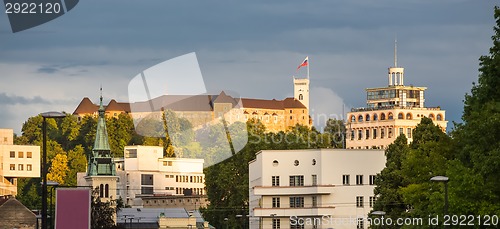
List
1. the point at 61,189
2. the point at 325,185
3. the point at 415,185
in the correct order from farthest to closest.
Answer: the point at 325,185, the point at 415,185, the point at 61,189

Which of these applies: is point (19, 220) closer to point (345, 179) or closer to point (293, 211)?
point (293, 211)

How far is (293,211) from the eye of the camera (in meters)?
166

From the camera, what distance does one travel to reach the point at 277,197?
16775cm

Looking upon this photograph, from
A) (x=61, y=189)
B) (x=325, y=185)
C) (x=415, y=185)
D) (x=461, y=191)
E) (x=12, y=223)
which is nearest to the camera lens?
(x=61, y=189)

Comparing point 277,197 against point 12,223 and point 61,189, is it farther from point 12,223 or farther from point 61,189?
point 61,189

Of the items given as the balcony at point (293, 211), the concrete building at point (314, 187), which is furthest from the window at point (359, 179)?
the balcony at point (293, 211)

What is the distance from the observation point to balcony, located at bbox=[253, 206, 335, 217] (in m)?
163

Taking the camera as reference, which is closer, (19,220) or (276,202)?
(276,202)

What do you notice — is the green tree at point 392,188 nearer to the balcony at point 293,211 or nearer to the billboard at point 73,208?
the balcony at point 293,211

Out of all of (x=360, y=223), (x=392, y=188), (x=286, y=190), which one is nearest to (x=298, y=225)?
(x=286, y=190)

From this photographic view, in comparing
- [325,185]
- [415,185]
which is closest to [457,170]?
[415,185]

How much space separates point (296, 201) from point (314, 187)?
2429mm

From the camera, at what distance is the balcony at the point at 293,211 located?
16325 centimetres

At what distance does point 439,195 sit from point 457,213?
13.4 feet
